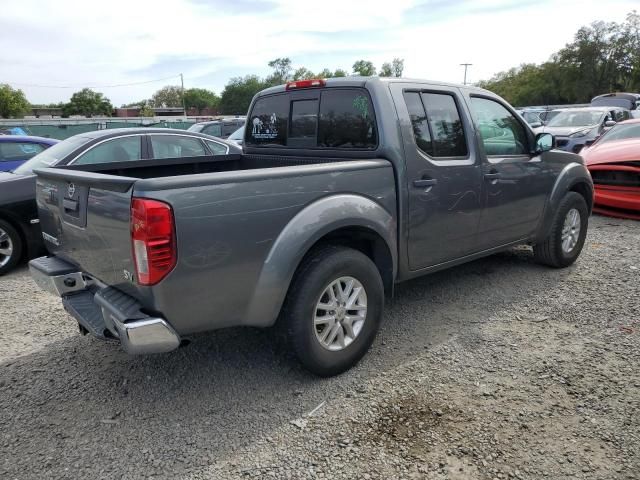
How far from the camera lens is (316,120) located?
3943mm

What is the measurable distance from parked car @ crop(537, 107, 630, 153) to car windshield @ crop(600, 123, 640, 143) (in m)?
1.99

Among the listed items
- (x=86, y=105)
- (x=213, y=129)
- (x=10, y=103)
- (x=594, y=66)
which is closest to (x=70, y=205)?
(x=213, y=129)

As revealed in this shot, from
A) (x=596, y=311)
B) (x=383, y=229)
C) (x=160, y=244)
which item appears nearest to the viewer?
(x=160, y=244)

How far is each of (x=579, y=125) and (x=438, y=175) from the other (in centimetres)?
1106

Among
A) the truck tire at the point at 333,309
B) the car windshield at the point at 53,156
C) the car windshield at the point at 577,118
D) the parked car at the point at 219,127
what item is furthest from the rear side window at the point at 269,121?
the car windshield at the point at 577,118

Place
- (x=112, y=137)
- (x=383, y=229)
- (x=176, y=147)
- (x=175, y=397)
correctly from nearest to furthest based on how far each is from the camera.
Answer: (x=175, y=397) → (x=383, y=229) → (x=112, y=137) → (x=176, y=147)

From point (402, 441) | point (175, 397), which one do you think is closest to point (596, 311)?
point (402, 441)

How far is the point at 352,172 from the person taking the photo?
312 centimetres

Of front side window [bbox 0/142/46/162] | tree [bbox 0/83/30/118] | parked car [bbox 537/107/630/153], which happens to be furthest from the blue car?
tree [bbox 0/83/30/118]

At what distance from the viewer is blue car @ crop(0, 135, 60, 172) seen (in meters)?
7.20

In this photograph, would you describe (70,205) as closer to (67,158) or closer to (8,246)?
(8,246)

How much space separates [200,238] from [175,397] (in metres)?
1.22

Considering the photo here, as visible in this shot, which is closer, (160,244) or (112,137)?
(160,244)

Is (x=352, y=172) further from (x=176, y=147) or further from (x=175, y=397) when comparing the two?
(x=176, y=147)
